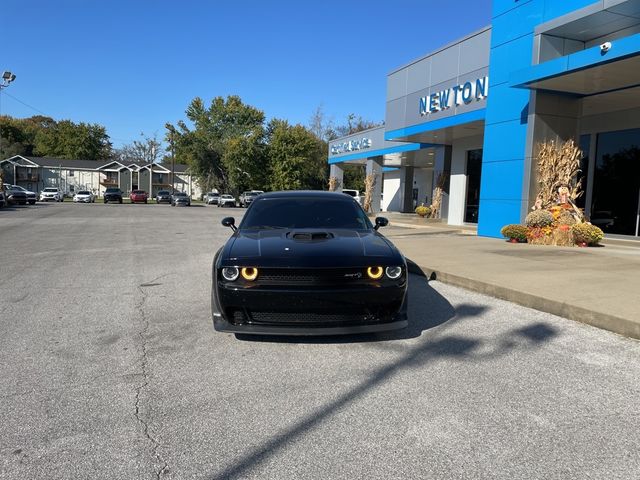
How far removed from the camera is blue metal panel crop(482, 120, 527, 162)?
15023mm

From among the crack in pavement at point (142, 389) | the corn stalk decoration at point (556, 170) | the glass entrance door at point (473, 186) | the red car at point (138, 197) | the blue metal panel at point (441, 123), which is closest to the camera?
the crack in pavement at point (142, 389)

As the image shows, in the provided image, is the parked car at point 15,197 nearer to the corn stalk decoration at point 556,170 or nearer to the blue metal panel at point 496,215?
the blue metal panel at point 496,215

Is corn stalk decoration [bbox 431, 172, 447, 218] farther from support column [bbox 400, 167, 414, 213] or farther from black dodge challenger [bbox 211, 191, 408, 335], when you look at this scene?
black dodge challenger [bbox 211, 191, 408, 335]

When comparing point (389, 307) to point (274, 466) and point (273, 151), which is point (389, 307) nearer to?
point (274, 466)

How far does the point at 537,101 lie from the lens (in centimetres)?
1416

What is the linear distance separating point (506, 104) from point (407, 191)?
2033 centimetres

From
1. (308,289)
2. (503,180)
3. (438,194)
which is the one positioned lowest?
(308,289)

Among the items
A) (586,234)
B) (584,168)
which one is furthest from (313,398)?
(584,168)

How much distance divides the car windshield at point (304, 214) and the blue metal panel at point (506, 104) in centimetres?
1092

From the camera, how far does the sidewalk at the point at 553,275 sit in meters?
5.68

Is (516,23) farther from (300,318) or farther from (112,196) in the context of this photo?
(112,196)

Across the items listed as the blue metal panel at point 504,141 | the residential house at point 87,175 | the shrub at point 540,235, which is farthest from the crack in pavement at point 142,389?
the residential house at point 87,175

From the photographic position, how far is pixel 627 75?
→ 12234mm

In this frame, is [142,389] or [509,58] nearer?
[142,389]
